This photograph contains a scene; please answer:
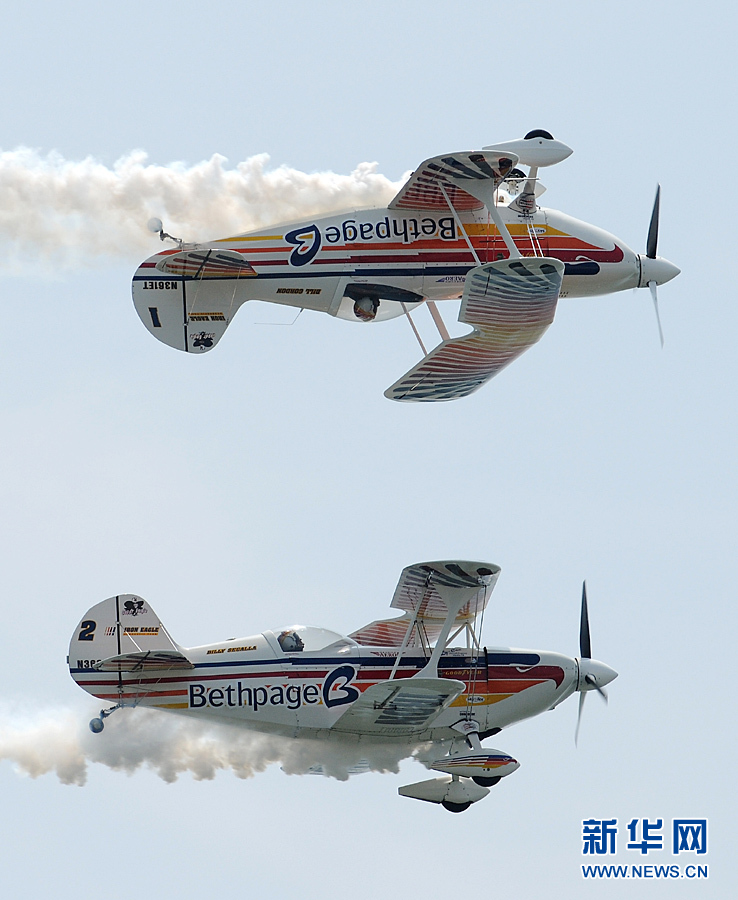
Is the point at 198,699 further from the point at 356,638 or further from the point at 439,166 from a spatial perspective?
the point at 439,166

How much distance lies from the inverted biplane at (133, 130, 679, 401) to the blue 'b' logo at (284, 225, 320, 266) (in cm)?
1

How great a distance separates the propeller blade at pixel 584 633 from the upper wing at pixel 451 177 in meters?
6.52

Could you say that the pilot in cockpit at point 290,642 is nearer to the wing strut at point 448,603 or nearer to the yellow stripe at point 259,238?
the wing strut at point 448,603

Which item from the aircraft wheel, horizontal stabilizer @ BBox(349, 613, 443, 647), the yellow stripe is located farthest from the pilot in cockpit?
the yellow stripe

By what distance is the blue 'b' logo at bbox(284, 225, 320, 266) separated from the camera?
2627 cm

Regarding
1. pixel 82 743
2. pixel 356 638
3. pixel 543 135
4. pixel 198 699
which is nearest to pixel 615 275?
pixel 543 135

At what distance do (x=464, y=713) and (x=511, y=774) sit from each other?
4.46 feet

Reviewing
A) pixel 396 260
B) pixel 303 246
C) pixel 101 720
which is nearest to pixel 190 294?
pixel 303 246

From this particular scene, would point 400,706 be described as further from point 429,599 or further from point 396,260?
point 396,260

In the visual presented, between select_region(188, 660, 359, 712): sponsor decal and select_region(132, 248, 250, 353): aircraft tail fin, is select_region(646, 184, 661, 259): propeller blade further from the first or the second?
select_region(188, 660, 359, 712): sponsor decal

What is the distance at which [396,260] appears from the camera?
26.4 metres

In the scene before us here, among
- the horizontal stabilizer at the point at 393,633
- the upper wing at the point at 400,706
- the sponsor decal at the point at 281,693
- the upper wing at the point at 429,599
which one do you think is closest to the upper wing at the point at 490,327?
the upper wing at the point at 429,599

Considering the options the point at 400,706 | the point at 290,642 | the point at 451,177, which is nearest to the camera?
the point at 451,177

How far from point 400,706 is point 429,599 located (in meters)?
1.76
